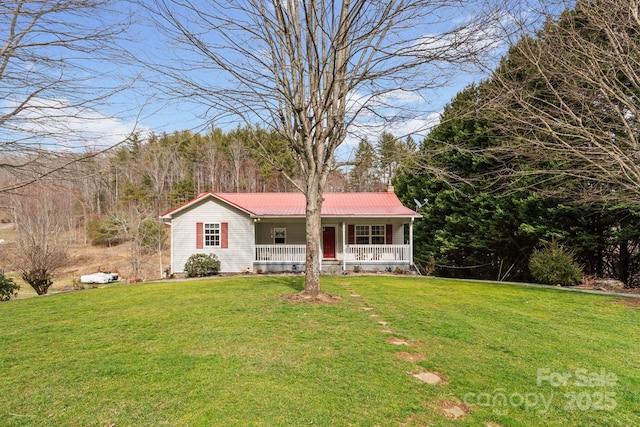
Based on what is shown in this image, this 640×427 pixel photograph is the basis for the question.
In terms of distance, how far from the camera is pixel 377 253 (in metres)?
16.6

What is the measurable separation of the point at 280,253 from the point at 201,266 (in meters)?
3.73

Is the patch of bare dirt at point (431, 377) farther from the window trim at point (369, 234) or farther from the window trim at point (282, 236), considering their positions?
the window trim at point (282, 236)

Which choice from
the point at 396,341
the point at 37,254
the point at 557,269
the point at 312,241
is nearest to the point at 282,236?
the point at 312,241

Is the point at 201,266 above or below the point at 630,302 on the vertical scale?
above

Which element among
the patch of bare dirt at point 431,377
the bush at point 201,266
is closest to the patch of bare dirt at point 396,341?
the patch of bare dirt at point 431,377

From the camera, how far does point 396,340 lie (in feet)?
17.0

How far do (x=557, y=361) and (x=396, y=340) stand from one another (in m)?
2.11

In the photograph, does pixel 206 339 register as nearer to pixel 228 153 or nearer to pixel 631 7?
pixel 631 7

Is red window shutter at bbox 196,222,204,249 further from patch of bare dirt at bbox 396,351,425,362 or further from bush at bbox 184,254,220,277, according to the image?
patch of bare dirt at bbox 396,351,425,362

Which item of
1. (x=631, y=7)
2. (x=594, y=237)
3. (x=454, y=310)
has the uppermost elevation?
(x=631, y=7)

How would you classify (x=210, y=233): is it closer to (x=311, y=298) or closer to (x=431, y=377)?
(x=311, y=298)

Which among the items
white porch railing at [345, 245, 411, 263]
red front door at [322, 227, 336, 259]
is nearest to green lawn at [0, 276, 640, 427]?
white porch railing at [345, 245, 411, 263]

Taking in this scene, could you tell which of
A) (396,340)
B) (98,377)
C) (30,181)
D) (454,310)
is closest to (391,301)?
(454,310)

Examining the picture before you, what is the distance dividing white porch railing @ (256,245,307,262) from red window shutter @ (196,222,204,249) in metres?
2.72
